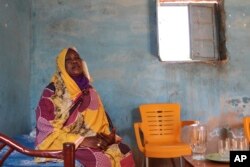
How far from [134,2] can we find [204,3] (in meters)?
0.81

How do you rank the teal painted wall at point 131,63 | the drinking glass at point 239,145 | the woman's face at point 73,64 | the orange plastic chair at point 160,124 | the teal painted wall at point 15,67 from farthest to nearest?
the teal painted wall at point 131,63
the orange plastic chair at point 160,124
the teal painted wall at point 15,67
the woman's face at point 73,64
the drinking glass at point 239,145

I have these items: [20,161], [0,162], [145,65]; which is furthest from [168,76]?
[0,162]

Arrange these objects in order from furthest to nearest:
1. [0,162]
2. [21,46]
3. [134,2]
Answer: [134,2]
[21,46]
[0,162]

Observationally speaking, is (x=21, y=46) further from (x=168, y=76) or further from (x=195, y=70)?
(x=195, y=70)

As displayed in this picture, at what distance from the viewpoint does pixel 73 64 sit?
2.68m

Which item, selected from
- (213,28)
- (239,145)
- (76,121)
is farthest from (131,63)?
(239,145)

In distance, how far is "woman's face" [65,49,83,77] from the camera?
2656 millimetres

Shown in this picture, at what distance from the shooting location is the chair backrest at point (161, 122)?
3.38m

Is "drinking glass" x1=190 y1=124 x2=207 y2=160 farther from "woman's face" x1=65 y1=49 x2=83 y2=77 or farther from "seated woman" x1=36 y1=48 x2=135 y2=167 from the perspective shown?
"woman's face" x1=65 y1=49 x2=83 y2=77

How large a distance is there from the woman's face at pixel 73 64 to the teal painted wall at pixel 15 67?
710 mm

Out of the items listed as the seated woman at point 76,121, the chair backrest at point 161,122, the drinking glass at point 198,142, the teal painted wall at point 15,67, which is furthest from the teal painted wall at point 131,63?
the drinking glass at point 198,142

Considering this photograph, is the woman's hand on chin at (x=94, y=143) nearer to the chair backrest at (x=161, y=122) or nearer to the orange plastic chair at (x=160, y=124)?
the orange plastic chair at (x=160, y=124)

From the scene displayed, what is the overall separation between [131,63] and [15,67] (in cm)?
122

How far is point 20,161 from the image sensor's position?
2139 mm
